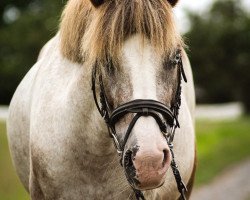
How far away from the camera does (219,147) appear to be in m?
15.8

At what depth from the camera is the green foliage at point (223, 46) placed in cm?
2477

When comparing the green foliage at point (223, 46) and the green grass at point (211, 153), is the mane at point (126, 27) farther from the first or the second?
the green foliage at point (223, 46)

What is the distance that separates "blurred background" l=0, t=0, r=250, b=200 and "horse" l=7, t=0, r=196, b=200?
48 centimetres

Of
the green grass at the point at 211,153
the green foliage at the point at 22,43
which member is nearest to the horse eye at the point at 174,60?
the green grass at the point at 211,153

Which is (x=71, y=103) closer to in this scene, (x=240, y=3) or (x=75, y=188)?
(x=75, y=188)

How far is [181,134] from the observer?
14.8 ft

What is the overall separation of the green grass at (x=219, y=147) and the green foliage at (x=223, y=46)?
4.05 metres

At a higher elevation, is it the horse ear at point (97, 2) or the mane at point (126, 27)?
the horse ear at point (97, 2)

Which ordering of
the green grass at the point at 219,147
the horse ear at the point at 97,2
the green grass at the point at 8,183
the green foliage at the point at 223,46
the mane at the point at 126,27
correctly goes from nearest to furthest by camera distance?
the mane at the point at 126,27
the horse ear at the point at 97,2
the green grass at the point at 8,183
the green grass at the point at 219,147
the green foliage at the point at 223,46

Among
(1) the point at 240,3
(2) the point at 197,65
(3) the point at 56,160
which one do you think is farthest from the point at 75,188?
(1) the point at 240,3

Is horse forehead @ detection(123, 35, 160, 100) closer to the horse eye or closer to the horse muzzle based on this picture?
the horse eye

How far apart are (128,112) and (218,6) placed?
24.9 metres

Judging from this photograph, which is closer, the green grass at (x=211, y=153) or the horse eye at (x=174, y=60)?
the horse eye at (x=174, y=60)

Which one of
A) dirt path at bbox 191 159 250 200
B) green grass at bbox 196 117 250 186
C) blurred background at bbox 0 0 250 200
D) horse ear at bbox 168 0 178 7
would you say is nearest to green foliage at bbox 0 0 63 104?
blurred background at bbox 0 0 250 200
